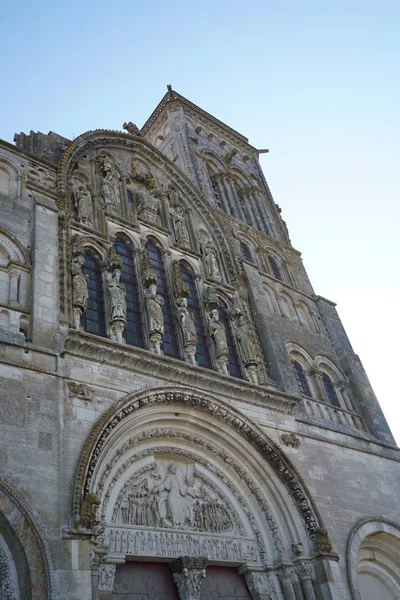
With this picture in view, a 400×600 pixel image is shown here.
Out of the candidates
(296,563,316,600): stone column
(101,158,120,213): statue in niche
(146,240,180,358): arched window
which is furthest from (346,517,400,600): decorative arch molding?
(101,158,120,213): statue in niche

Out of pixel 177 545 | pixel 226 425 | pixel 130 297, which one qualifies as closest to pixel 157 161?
pixel 130 297

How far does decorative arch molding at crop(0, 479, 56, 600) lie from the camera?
7.09 m

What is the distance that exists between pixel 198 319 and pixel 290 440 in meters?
3.81

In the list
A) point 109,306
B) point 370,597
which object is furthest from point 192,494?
point 370,597

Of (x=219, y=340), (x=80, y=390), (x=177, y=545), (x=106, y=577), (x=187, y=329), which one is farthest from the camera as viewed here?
(x=219, y=340)

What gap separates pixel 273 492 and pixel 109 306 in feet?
17.5

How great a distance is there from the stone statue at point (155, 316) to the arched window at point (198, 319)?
134 cm

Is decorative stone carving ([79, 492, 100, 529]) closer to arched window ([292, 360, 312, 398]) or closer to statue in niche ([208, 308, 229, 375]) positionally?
statue in niche ([208, 308, 229, 375])

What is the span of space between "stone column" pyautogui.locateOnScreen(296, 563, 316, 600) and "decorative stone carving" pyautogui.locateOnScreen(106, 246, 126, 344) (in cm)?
568

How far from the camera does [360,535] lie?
12242 mm

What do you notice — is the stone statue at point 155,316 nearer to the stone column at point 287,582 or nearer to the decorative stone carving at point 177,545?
the decorative stone carving at point 177,545

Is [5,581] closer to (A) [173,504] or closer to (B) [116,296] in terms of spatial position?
(A) [173,504]

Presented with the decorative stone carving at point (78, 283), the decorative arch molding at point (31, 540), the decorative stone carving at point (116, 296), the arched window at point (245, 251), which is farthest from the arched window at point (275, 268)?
the decorative arch molding at point (31, 540)

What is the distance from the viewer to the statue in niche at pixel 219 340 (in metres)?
13.1
